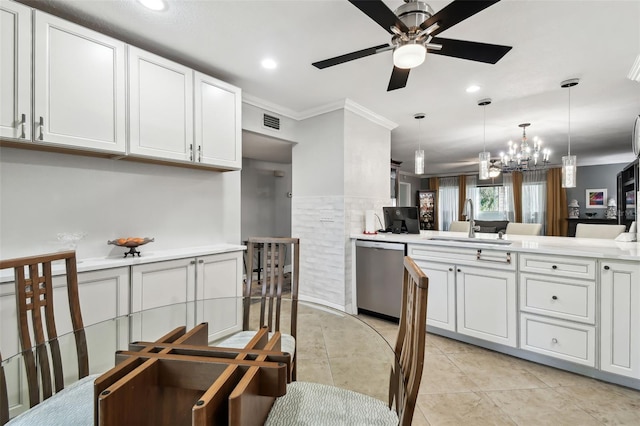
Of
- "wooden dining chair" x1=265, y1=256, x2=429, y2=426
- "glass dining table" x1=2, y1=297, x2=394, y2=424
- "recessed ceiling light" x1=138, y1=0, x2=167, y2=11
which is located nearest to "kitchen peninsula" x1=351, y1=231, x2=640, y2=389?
"glass dining table" x1=2, y1=297, x2=394, y2=424

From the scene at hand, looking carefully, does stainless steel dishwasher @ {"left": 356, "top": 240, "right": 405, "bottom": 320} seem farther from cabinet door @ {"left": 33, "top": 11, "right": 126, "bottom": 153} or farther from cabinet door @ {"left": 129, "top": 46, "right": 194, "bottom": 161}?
cabinet door @ {"left": 33, "top": 11, "right": 126, "bottom": 153}

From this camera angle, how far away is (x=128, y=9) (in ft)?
6.03

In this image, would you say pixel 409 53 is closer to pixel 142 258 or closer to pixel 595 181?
pixel 142 258

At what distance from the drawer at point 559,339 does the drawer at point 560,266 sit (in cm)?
37

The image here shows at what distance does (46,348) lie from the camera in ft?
4.12

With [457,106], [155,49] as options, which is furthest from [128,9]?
[457,106]

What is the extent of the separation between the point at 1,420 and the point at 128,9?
88.6 inches

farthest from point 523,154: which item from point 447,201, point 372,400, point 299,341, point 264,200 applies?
point 447,201

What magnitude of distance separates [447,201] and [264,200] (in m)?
6.50

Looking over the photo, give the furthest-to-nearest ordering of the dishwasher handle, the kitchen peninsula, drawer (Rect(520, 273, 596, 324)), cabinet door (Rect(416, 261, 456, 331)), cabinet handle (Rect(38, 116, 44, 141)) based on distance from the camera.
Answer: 1. the dishwasher handle
2. cabinet door (Rect(416, 261, 456, 331))
3. drawer (Rect(520, 273, 596, 324))
4. the kitchen peninsula
5. cabinet handle (Rect(38, 116, 44, 141))

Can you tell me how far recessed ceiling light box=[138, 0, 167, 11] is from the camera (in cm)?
175

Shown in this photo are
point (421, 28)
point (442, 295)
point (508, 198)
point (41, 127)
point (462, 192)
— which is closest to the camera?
point (421, 28)

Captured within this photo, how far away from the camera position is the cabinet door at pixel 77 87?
1.67m

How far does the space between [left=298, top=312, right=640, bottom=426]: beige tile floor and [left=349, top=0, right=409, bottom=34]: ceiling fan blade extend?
1.80m
